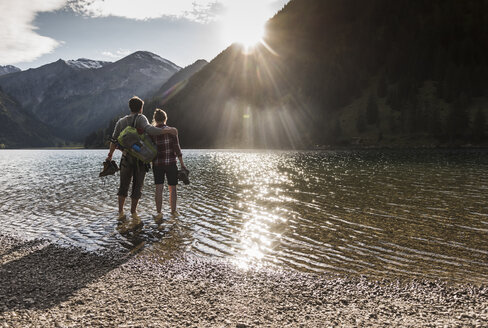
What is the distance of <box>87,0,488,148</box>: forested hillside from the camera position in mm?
116438

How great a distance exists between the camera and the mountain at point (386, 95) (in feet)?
383

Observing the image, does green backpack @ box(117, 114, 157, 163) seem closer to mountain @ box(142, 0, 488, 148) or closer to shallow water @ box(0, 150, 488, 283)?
shallow water @ box(0, 150, 488, 283)

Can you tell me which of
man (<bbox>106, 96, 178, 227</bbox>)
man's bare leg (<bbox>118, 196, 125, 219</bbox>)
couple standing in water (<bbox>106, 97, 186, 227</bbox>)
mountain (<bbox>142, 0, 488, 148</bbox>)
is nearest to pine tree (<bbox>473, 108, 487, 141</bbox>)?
mountain (<bbox>142, 0, 488, 148</bbox>)

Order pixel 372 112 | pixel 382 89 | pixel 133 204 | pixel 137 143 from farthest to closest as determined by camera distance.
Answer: pixel 382 89 < pixel 372 112 < pixel 133 204 < pixel 137 143

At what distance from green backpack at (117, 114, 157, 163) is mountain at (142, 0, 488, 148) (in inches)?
4633

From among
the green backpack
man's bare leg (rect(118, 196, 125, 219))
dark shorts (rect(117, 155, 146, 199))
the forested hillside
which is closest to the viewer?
the green backpack

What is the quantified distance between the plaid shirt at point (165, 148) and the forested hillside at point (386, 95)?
116m

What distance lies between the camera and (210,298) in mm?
5637

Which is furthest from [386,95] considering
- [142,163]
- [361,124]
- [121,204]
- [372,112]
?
[121,204]

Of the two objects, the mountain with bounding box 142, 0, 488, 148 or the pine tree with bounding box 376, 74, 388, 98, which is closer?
the mountain with bounding box 142, 0, 488, 148

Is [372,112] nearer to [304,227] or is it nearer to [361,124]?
[361,124]

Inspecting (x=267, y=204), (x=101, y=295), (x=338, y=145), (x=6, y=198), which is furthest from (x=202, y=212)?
(x=338, y=145)

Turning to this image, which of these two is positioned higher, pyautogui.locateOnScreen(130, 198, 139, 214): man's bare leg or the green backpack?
the green backpack

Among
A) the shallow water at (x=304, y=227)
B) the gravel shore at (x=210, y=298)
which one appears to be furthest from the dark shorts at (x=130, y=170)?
the gravel shore at (x=210, y=298)
